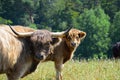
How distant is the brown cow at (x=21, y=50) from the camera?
11.4 m

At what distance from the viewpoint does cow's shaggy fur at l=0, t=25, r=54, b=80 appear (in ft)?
37.6

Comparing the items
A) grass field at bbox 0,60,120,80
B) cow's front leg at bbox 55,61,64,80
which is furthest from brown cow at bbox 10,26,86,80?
grass field at bbox 0,60,120,80

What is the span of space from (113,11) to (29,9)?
13329 millimetres

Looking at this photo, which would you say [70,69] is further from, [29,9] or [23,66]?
[29,9]

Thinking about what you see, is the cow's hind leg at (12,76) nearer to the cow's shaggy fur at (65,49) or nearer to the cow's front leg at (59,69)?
the cow's front leg at (59,69)

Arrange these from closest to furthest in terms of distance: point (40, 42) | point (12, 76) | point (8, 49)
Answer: point (8, 49)
point (12, 76)
point (40, 42)

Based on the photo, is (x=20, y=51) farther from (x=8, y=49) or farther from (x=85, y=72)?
(x=85, y=72)

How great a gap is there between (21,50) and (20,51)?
0.04 metres

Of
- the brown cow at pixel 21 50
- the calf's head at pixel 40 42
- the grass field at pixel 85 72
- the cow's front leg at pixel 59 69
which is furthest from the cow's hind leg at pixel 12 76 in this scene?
the cow's front leg at pixel 59 69

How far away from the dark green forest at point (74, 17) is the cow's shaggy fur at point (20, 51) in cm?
5170

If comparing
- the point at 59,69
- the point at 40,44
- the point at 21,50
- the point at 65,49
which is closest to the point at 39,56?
the point at 40,44

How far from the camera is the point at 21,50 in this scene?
39.0 ft

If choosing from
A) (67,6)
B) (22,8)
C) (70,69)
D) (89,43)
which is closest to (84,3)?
(67,6)

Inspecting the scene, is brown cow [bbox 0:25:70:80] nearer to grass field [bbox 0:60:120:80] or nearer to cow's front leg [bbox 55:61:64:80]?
grass field [bbox 0:60:120:80]
